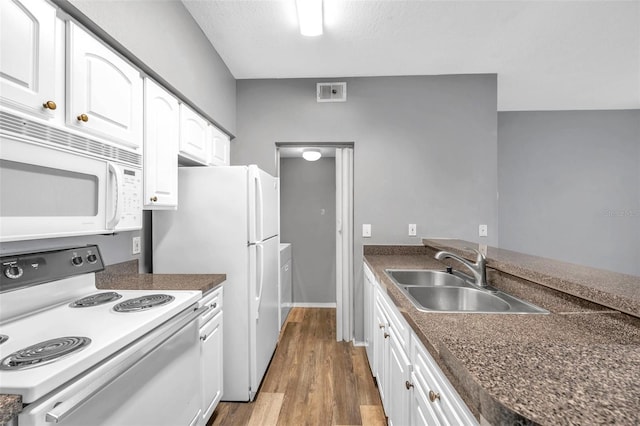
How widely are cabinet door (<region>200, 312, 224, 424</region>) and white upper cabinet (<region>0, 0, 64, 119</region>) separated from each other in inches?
48.4

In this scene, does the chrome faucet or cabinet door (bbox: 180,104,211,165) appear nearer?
the chrome faucet

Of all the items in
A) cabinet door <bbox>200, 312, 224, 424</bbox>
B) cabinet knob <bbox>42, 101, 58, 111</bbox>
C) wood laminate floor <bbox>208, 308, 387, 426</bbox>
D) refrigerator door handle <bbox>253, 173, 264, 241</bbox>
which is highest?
cabinet knob <bbox>42, 101, 58, 111</bbox>

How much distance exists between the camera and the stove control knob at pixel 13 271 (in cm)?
100

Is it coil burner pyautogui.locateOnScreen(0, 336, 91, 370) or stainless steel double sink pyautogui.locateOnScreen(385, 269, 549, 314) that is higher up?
coil burner pyautogui.locateOnScreen(0, 336, 91, 370)

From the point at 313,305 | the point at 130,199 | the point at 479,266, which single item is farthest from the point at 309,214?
the point at 130,199

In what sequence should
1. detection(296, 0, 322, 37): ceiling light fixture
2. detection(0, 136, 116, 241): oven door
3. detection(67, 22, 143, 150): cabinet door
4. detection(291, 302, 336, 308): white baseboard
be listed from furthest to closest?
1. detection(291, 302, 336, 308): white baseboard
2. detection(296, 0, 322, 37): ceiling light fixture
3. detection(67, 22, 143, 150): cabinet door
4. detection(0, 136, 116, 241): oven door

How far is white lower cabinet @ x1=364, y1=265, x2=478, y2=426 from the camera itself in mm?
797

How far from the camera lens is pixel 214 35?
214 cm

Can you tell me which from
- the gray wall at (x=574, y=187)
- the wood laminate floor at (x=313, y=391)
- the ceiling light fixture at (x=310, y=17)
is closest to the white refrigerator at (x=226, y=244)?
the wood laminate floor at (x=313, y=391)

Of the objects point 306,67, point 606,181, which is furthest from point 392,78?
point 606,181

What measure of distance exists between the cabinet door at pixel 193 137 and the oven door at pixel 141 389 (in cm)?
110

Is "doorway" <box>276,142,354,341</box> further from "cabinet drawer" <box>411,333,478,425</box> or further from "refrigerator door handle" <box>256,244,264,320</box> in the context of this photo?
"cabinet drawer" <box>411,333,478,425</box>

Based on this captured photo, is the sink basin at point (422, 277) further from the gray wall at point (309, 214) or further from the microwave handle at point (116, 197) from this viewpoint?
the gray wall at point (309, 214)

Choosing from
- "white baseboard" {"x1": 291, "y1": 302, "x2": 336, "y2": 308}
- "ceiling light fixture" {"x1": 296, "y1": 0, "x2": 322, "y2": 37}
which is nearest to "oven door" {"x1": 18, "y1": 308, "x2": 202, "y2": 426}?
"ceiling light fixture" {"x1": 296, "y1": 0, "x2": 322, "y2": 37}
